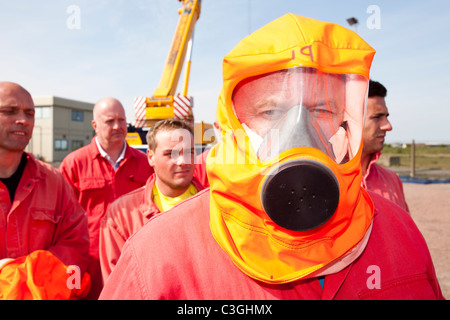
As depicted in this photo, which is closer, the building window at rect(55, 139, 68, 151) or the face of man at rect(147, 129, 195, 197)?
the face of man at rect(147, 129, 195, 197)

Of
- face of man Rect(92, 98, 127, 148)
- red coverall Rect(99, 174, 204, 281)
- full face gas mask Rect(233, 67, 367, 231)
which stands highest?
face of man Rect(92, 98, 127, 148)

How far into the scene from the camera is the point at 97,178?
3.73 m

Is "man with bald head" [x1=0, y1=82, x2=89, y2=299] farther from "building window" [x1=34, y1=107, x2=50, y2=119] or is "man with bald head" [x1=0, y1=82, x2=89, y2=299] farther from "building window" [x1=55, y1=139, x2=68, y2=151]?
"building window" [x1=34, y1=107, x2=50, y2=119]

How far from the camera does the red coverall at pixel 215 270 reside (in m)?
1.08

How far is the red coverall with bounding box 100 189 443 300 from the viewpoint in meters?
1.08

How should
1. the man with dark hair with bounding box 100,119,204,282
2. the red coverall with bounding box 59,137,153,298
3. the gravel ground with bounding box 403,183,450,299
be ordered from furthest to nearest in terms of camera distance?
the gravel ground with bounding box 403,183,450,299, the red coverall with bounding box 59,137,153,298, the man with dark hair with bounding box 100,119,204,282

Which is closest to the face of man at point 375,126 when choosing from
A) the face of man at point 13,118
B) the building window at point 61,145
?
the face of man at point 13,118

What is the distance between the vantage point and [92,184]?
3680mm

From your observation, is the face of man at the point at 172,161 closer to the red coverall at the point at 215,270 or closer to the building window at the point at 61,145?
the red coverall at the point at 215,270

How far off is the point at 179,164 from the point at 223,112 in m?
1.51

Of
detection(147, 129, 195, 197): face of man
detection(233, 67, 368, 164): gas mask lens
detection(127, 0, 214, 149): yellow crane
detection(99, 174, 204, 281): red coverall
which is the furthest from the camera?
detection(127, 0, 214, 149): yellow crane

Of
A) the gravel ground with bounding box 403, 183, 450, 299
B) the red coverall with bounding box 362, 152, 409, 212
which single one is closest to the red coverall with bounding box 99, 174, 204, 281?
the red coverall with bounding box 362, 152, 409, 212

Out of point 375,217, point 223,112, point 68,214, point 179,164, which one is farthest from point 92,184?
point 375,217

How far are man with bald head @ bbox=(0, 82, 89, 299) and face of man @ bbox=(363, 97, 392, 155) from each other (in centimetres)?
257
